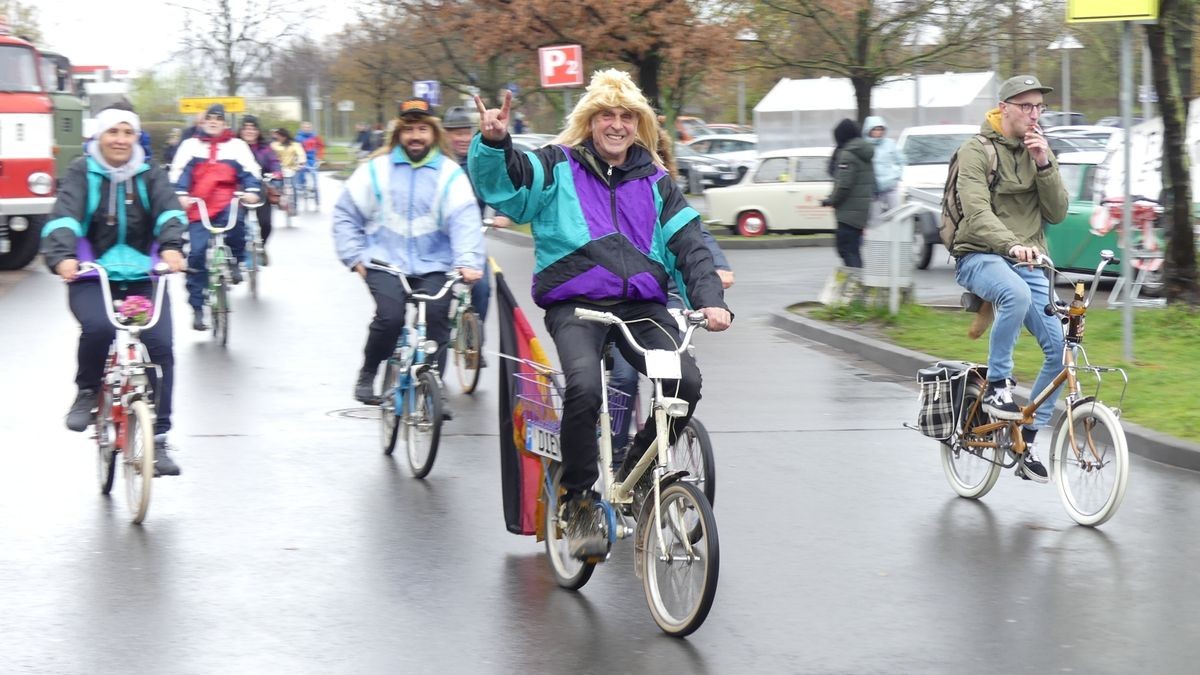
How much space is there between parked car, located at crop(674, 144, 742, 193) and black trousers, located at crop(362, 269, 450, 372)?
97.6ft

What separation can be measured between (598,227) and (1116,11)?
6.38 m

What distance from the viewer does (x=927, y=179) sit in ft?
80.5

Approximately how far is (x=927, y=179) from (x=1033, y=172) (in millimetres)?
16972

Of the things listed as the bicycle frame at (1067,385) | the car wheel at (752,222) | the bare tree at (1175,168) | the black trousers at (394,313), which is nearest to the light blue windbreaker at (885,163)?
the bare tree at (1175,168)

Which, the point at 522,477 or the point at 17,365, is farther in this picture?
the point at 17,365

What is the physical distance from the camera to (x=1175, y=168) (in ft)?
47.1

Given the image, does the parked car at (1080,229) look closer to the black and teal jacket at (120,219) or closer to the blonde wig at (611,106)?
the black and teal jacket at (120,219)

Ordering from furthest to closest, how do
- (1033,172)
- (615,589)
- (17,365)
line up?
(17,365), (1033,172), (615,589)

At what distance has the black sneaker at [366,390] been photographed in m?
9.31

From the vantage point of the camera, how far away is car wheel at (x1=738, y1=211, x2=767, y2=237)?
2611cm

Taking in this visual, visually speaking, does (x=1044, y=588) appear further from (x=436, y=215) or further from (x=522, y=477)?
(x=436, y=215)

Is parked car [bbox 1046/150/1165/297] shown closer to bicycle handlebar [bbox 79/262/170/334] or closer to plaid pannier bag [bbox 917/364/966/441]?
plaid pannier bag [bbox 917/364/966/441]

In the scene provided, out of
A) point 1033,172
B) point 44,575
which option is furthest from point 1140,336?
point 44,575

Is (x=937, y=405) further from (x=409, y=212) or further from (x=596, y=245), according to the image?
(x=409, y=212)
